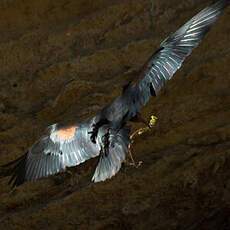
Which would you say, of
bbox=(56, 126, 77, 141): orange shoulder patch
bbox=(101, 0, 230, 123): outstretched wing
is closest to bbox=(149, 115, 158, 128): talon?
bbox=(101, 0, 230, 123): outstretched wing

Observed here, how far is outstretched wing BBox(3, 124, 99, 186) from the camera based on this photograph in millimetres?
7023

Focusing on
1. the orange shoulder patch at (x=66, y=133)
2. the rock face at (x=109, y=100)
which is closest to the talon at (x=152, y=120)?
the rock face at (x=109, y=100)

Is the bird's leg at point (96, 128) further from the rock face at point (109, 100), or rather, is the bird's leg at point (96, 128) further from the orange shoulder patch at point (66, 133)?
the rock face at point (109, 100)

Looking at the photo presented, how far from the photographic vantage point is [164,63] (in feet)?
22.6

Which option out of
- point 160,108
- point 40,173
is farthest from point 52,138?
point 160,108

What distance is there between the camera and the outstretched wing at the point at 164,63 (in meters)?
6.87

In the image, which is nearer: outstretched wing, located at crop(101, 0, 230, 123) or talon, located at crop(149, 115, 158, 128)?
outstretched wing, located at crop(101, 0, 230, 123)

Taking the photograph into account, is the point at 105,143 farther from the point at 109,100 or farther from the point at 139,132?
the point at 109,100

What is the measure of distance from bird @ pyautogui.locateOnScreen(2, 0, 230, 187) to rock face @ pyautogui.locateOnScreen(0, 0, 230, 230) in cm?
34

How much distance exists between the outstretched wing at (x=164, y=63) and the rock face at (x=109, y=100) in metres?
0.48

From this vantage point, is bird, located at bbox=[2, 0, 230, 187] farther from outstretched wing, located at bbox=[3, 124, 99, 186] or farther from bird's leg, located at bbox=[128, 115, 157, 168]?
bird's leg, located at bbox=[128, 115, 157, 168]

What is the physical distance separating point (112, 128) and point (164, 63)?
47 centimetres

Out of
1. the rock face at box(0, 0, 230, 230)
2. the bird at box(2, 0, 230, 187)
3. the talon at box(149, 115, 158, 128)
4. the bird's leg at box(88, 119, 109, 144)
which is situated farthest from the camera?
the rock face at box(0, 0, 230, 230)

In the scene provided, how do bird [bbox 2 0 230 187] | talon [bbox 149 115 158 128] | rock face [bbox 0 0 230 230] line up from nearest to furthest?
bird [bbox 2 0 230 187] → talon [bbox 149 115 158 128] → rock face [bbox 0 0 230 230]
